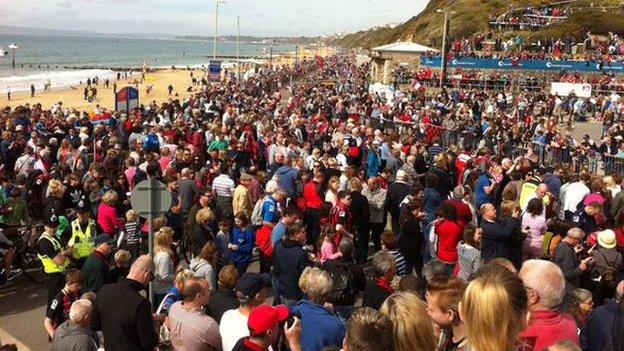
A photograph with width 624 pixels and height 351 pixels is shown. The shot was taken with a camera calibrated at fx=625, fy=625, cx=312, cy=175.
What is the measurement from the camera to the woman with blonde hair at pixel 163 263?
6.88 m

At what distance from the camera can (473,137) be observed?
17953 millimetres

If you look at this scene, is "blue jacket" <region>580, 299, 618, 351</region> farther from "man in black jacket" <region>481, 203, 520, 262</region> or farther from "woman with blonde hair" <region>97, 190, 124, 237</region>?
"woman with blonde hair" <region>97, 190, 124, 237</region>

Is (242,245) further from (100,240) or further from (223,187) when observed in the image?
(223,187)

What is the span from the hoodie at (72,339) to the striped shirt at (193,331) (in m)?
0.80

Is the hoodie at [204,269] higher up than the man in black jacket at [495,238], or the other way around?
the man in black jacket at [495,238]

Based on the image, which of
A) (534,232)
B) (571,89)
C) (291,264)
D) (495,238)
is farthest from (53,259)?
(571,89)

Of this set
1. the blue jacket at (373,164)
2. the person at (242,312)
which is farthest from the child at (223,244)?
the blue jacket at (373,164)

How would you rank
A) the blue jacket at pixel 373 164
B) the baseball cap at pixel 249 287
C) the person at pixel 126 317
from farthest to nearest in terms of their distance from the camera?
1. the blue jacket at pixel 373 164
2. the person at pixel 126 317
3. the baseball cap at pixel 249 287

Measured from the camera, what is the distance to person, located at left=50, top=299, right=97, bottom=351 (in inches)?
204

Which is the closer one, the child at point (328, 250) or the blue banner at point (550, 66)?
the child at point (328, 250)

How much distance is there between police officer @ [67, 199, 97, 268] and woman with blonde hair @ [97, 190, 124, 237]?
0.46 metres

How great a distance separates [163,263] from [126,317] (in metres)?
1.93

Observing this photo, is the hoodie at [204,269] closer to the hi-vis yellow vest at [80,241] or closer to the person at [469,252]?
the hi-vis yellow vest at [80,241]

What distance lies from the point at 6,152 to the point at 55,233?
7072mm
